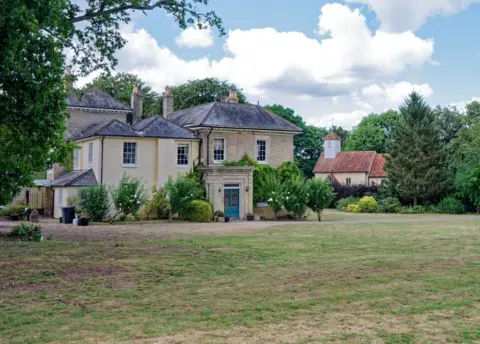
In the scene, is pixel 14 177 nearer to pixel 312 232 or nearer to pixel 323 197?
pixel 312 232

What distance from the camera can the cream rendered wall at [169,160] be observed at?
34.8 metres

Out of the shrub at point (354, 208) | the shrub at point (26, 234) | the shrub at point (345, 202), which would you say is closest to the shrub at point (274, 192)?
the shrub at point (354, 208)

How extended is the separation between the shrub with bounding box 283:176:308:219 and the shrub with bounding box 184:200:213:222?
573 cm

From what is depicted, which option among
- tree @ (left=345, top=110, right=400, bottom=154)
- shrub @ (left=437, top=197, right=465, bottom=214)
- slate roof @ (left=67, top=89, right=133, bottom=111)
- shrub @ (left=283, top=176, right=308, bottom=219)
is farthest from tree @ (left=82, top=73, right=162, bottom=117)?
tree @ (left=345, top=110, right=400, bottom=154)

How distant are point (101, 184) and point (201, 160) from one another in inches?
278

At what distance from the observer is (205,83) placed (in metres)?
56.7

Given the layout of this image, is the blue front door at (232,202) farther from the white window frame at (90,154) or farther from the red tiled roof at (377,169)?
the red tiled roof at (377,169)

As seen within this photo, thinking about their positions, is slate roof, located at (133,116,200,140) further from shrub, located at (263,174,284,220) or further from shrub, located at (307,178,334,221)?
shrub, located at (307,178,334,221)

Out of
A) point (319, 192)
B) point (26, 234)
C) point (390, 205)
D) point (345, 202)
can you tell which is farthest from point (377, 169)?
point (26, 234)

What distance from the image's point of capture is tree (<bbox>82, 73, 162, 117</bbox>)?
189ft

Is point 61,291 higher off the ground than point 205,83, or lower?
lower

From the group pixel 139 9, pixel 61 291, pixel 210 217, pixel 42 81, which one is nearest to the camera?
pixel 61 291

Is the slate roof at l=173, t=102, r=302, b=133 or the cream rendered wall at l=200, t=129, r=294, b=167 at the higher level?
the slate roof at l=173, t=102, r=302, b=133

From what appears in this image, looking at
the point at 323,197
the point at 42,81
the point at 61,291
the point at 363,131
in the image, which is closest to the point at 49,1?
the point at 42,81
